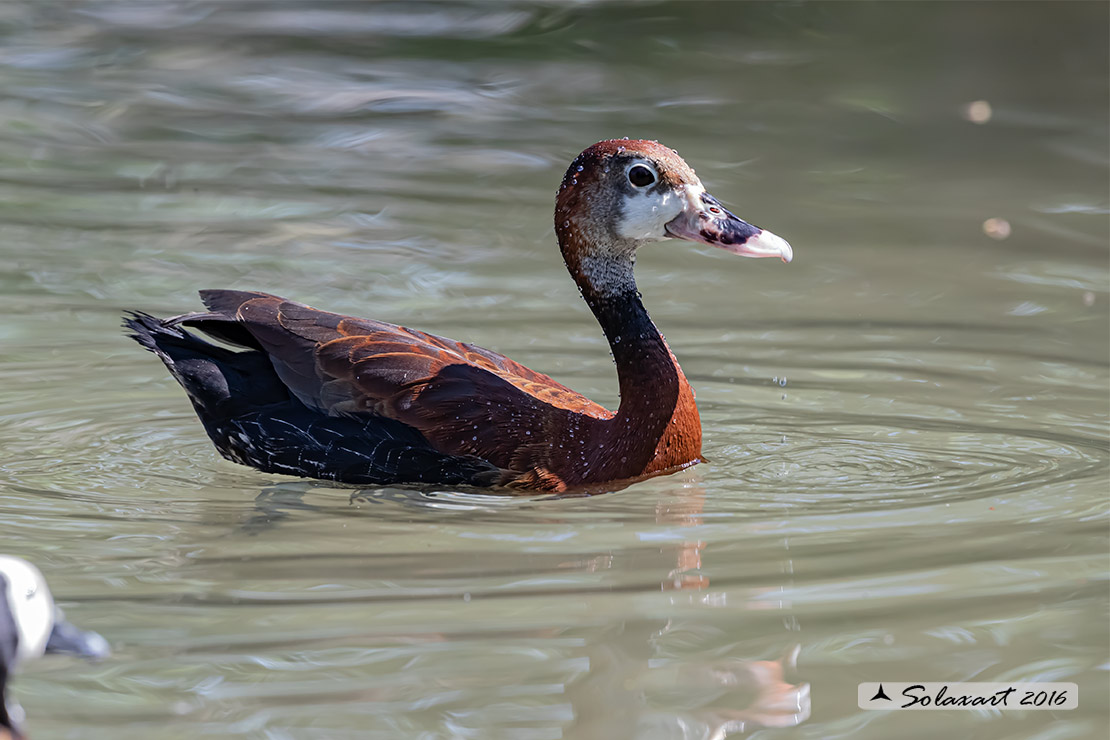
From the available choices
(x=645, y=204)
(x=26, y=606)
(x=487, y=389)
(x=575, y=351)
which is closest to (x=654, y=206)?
(x=645, y=204)

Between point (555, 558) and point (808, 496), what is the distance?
1.20 m

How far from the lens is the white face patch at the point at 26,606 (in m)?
4.12

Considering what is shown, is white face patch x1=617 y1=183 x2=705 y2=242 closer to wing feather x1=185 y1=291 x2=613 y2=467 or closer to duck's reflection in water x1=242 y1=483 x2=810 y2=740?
wing feather x1=185 y1=291 x2=613 y2=467

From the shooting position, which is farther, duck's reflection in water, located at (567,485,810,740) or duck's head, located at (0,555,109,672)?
duck's reflection in water, located at (567,485,810,740)

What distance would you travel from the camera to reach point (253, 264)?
988 centimetres

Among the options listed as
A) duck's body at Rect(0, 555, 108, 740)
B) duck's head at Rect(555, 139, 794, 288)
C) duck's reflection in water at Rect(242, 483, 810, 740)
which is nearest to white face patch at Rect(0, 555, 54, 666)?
duck's body at Rect(0, 555, 108, 740)

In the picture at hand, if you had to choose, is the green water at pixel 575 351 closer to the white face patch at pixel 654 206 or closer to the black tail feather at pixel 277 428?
the black tail feather at pixel 277 428

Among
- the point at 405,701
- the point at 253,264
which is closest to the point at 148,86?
the point at 253,264

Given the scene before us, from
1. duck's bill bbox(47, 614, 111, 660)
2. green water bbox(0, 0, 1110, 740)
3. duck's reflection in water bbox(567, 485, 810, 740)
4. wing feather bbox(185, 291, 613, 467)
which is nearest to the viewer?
duck's bill bbox(47, 614, 111, 660)

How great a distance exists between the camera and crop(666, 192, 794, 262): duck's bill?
6457 millimetres

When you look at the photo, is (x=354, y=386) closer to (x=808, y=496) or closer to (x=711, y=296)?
(x=808, y=496)

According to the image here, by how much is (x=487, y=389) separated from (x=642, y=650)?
188cm

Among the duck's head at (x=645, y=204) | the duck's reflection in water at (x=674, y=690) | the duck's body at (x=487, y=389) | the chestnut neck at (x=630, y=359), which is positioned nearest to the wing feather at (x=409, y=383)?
the duck's body at (x=487, y=389)

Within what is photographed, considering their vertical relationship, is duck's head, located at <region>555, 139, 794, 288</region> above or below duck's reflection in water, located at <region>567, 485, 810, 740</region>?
above
